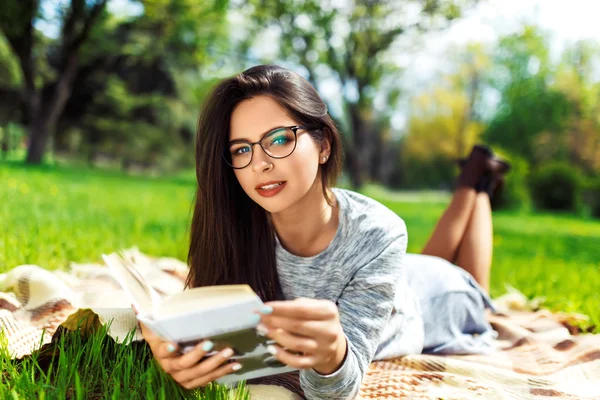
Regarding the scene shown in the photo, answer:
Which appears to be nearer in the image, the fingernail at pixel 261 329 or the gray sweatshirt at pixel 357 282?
the fingernail at pixel 261 329

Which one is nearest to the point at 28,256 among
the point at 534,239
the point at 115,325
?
the point at 115,325

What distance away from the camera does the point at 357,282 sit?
180cm

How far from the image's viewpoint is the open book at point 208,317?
3.86 feet

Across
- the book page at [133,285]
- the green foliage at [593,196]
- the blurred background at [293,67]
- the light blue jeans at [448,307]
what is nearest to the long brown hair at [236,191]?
the book page at [133,285]

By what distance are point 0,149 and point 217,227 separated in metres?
18.9

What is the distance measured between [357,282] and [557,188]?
55.9ft

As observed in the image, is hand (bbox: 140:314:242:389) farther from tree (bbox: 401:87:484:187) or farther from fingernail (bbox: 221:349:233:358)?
tree (bbox: 401:87:484:187)

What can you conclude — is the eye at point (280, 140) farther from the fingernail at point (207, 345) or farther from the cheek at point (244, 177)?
the fingernail at point (207, 345)

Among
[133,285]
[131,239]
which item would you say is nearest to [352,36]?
[131,239]

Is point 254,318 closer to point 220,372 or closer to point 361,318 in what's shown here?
point 220,372

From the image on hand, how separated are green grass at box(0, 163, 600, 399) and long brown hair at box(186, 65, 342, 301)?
41 cm

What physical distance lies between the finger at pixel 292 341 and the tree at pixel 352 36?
14.9m

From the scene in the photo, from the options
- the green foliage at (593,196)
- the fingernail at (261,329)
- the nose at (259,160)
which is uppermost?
the nose at (259,160)

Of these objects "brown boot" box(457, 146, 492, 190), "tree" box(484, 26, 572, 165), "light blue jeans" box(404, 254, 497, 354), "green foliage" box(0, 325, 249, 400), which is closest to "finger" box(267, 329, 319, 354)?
"green foliage" box(0, 325, 249, 400)
